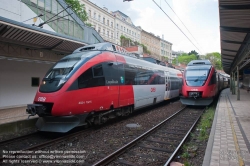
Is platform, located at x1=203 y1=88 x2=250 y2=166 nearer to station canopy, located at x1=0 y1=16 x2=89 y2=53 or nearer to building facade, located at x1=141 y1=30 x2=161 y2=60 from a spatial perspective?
station canopy, located at x1=0 y1=16 x2=89 y2=53

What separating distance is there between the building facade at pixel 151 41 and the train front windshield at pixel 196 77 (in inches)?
2279

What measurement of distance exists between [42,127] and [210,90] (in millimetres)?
10735

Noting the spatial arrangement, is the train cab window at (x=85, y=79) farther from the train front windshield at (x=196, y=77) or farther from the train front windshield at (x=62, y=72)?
the train front windshield at (x=196, y=77)

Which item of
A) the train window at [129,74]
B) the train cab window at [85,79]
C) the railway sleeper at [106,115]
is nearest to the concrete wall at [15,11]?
the train cab window at [85,79]

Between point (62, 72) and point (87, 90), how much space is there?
105 centimetres

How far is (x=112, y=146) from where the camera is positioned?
5.91 m

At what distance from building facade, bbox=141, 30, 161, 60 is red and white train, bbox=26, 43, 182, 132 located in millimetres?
62980

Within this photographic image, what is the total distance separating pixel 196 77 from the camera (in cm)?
1334

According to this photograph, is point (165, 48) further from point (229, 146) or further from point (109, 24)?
point (229, 146)

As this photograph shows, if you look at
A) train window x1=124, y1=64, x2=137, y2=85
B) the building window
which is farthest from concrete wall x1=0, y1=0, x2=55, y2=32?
train window x1=124, y1=64, x2=137, y2=85

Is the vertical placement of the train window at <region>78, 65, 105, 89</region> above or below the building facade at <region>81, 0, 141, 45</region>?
below

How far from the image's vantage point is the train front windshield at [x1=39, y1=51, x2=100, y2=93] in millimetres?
6442

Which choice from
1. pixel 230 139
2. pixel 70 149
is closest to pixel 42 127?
pixel 70 149

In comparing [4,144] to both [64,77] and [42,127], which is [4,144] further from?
[64,77]
